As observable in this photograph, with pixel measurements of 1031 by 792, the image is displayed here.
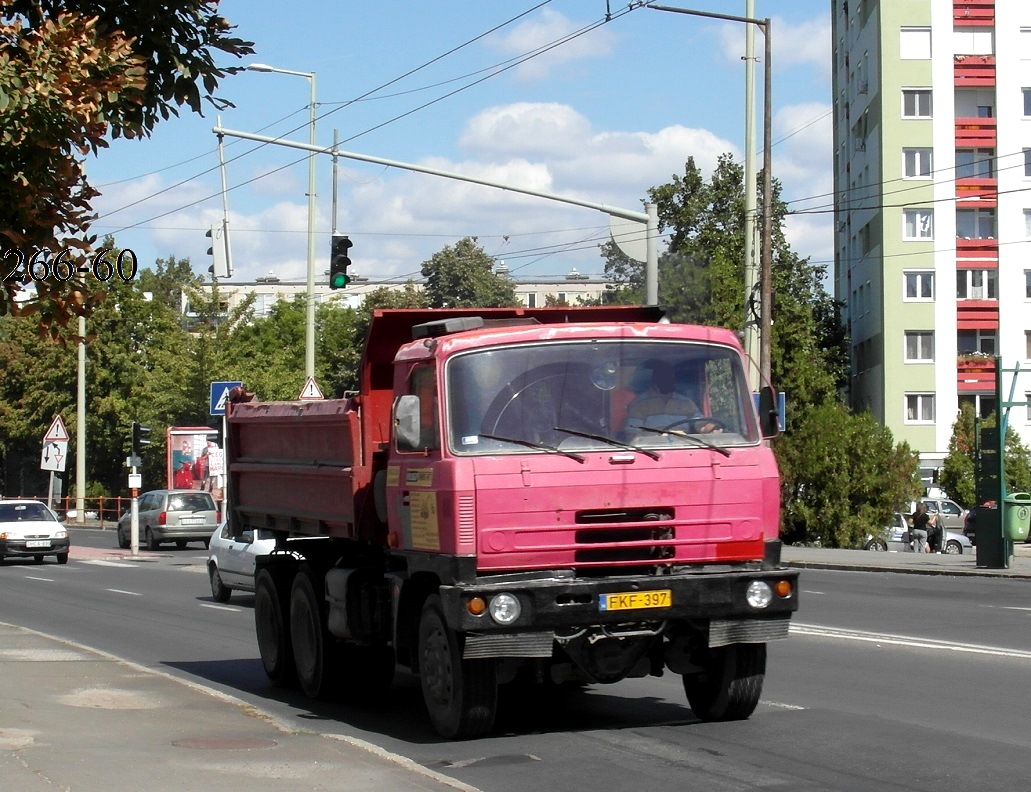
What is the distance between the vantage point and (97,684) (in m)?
12.1

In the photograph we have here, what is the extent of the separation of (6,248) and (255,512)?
4923 millimetres

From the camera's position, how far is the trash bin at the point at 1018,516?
27.8 metres

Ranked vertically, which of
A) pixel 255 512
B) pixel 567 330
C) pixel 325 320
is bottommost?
pixel 255 512

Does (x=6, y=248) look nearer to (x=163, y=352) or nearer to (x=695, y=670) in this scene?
(x=695, y=670)

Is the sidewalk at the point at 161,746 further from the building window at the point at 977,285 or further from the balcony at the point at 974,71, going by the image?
the balcony at the point at 974,71

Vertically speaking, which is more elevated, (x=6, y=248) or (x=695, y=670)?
Answer: (x=6, y=248)

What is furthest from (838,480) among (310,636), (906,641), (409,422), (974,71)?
(409,422)

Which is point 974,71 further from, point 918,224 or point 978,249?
point 978,249

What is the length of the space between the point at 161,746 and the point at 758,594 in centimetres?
364

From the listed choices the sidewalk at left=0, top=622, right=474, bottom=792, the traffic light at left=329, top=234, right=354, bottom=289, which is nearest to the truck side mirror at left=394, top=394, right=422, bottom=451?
the sidewalk at left=0, top=622, right=474, bottom=792

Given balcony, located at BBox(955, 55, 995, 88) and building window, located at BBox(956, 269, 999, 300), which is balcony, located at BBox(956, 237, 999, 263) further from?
balcony, located at BBox(955, 55, 995, 88)

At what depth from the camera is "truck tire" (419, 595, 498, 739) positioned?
938 centimetres

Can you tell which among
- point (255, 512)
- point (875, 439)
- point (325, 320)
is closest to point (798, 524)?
point (875, 439)

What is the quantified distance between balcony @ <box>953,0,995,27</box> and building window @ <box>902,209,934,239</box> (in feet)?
26.0
